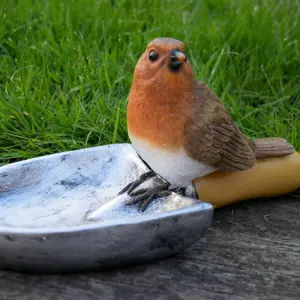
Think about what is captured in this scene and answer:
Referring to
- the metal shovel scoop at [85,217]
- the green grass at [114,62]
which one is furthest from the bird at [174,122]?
the green grass at [114,62]

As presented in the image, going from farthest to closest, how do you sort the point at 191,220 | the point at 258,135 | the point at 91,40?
the point at 91,40, the point at 258,135, the point at 191,220

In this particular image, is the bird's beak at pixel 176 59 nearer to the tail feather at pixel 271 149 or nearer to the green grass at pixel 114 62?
the tail feather at pixel 271 149

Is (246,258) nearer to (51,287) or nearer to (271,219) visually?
(271,219)

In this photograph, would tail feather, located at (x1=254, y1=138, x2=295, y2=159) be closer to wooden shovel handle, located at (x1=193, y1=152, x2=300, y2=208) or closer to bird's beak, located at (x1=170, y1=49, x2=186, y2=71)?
wooden shovel handle, located at (x1=193, y1=152, x2=300, y2=208)

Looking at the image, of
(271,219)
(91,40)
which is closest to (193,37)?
(91,40)

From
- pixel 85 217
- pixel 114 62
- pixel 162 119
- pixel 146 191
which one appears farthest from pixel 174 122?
pixel 114 62

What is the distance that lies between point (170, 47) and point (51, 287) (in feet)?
2.21

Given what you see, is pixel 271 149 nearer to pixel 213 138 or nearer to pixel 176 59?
pixel 213 138

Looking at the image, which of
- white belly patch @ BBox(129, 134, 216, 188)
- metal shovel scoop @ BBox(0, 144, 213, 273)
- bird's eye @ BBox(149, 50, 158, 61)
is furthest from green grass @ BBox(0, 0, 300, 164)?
bird's eye @ BBox(149, 50, 158, 61)

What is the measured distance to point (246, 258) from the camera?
1.60m

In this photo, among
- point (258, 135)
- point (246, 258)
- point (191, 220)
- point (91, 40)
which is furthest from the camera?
point (91, 40)

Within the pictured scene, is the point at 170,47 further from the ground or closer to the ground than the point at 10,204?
further from the ground

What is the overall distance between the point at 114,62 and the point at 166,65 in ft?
3.85

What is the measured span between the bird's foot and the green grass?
0.47 m
